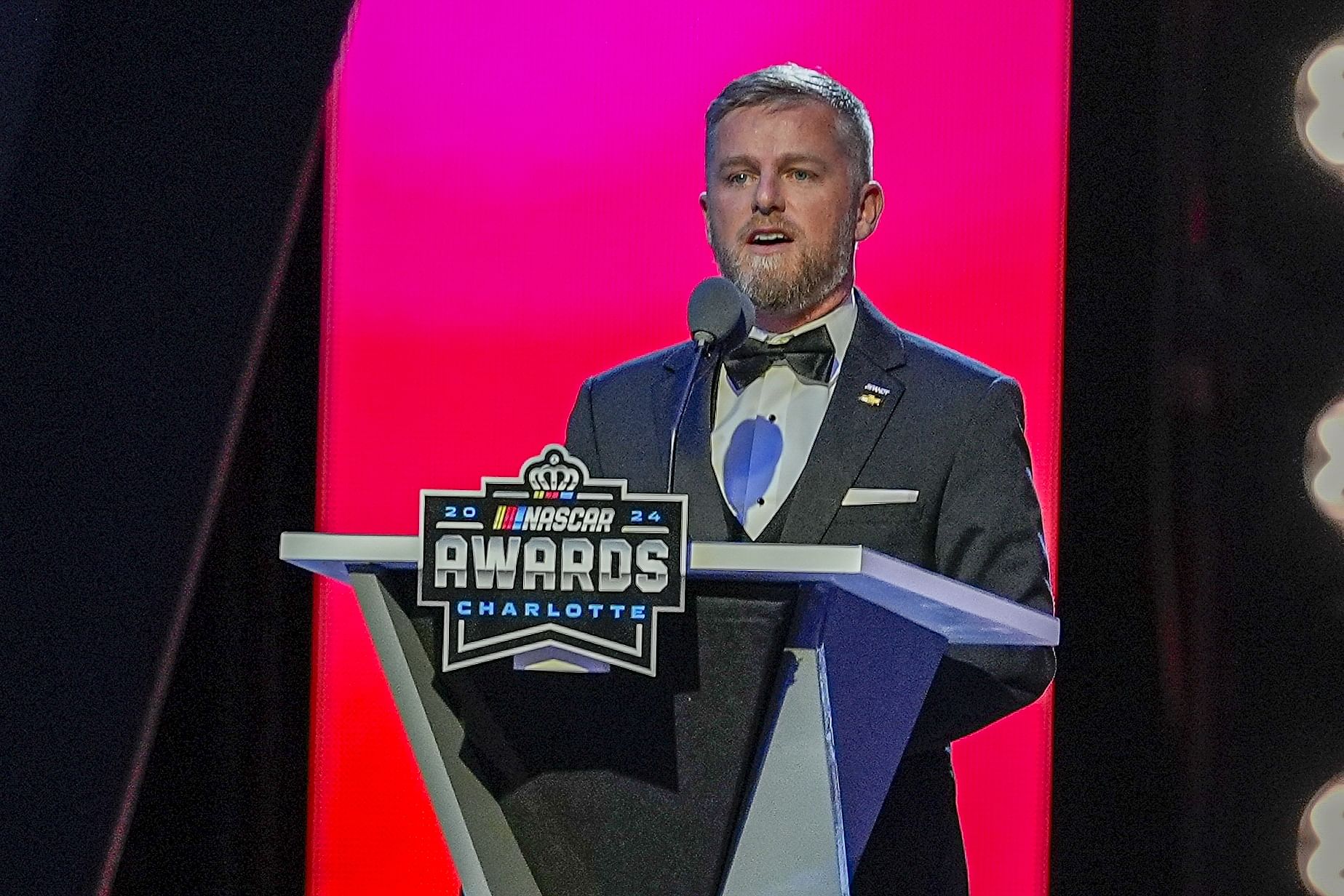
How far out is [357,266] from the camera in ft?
9.56

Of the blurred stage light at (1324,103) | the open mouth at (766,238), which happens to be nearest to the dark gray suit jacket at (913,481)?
the open mouth at (766,238)

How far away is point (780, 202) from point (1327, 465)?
47.7 inches

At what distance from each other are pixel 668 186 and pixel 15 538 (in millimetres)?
1437

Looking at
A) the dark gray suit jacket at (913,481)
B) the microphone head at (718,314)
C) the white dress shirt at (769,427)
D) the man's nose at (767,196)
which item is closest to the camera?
the microphone head at (718,314)

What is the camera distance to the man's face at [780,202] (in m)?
2.02

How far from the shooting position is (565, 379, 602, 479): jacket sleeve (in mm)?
2049

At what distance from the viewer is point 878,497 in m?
1.80

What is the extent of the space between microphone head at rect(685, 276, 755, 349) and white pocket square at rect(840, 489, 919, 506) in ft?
1.20

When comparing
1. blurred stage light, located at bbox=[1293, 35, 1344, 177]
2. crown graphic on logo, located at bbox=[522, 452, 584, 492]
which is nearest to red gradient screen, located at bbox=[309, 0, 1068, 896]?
blurred stage light, located at bbox=[1293, 35, 1344, 177]

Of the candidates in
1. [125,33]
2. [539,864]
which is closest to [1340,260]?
[539,864]

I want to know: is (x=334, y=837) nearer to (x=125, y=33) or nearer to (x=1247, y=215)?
(x=125, y=33)

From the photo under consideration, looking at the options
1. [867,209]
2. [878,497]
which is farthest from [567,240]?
[878,497]

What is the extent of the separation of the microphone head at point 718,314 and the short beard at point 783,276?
0.54m

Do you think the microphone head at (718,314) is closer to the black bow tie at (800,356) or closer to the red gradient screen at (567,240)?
the black bow tie at (800,356)
